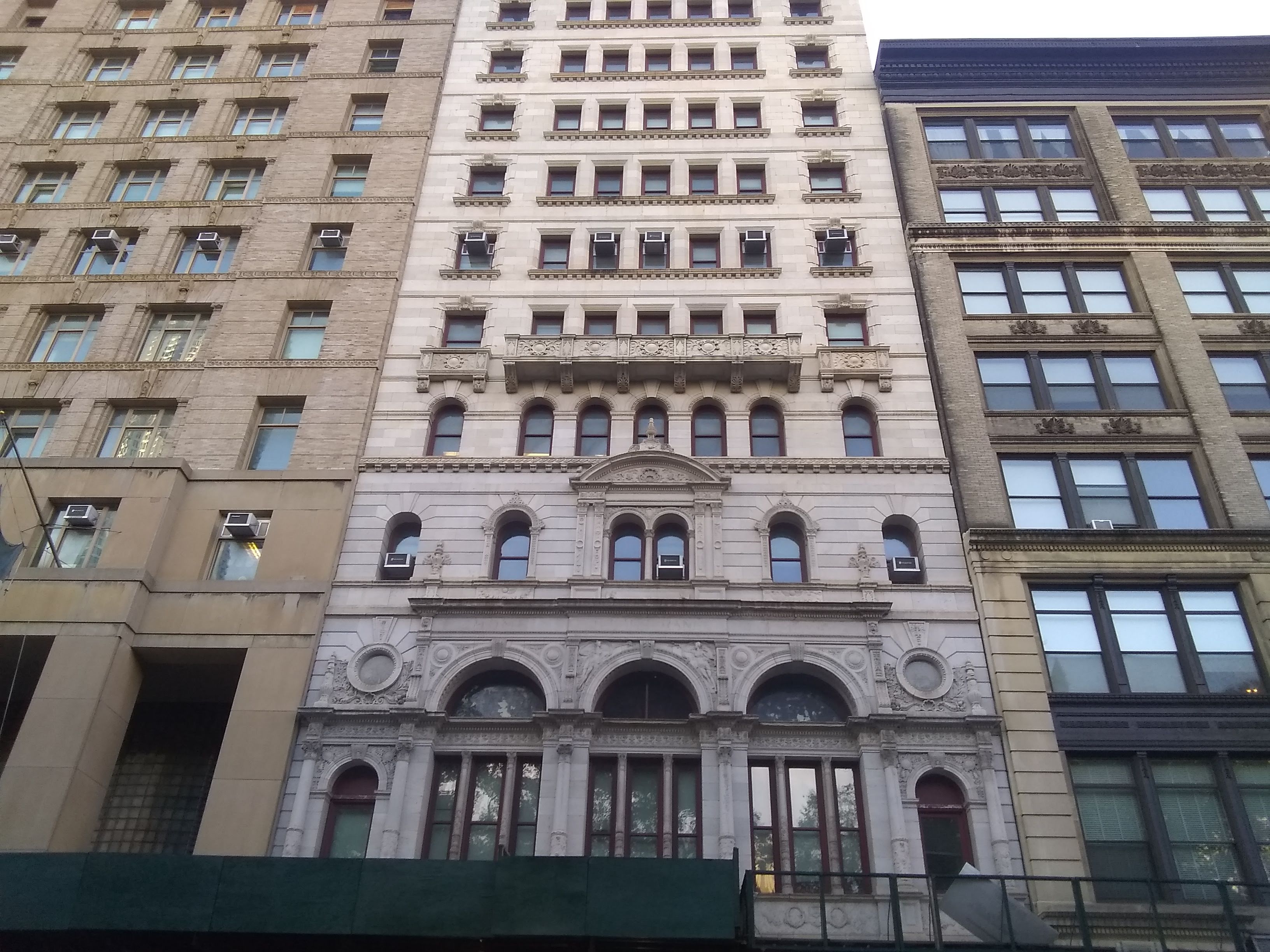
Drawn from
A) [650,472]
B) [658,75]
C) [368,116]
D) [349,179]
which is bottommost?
[650,472]

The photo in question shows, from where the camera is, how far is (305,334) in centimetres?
2800

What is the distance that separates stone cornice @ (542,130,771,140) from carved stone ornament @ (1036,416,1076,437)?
13731 mm

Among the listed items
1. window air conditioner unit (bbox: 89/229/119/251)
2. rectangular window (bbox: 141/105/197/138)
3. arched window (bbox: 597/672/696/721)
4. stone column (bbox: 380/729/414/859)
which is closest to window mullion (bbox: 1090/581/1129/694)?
arched window (bbox: 597/672/696/721)

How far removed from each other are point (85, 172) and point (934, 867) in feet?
107

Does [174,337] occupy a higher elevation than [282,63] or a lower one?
lower

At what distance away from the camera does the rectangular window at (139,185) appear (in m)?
32.3

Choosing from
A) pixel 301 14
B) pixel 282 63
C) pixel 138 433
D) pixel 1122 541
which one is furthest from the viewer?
pixel 301 14

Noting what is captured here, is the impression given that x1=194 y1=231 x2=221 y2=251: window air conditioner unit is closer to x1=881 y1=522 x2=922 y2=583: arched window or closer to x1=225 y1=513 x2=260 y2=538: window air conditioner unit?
x1=225 y1=513 x2=260 y2=538: window air conditioner unit

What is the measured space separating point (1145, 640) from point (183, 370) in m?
24.9

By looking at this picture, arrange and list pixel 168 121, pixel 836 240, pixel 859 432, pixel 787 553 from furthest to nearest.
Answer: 1. pixel 168 121
2. pixel 836 240
3. pixel 859 432
4. pixel 787 553

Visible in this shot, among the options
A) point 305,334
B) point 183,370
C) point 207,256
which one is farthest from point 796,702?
point 207,256

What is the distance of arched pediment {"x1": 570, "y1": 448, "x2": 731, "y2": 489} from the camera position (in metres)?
24.0

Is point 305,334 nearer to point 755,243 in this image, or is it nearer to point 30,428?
point 30,428

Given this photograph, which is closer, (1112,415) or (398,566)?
(398,566)
